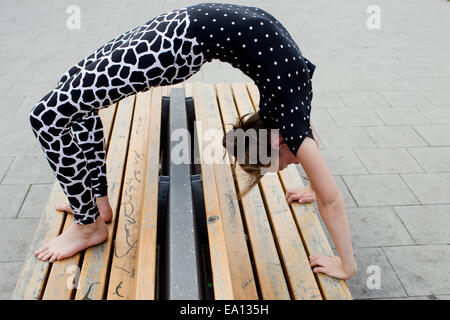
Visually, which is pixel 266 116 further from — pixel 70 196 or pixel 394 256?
pixel 394 256

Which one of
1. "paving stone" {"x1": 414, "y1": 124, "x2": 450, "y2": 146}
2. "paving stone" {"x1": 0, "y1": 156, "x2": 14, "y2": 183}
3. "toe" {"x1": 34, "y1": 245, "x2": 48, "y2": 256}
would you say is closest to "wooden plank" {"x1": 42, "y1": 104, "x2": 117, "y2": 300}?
"toe" {"x1": 34, "y1": 245, "x2": 48, "y2": 256}

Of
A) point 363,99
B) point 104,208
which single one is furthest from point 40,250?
point 363,99

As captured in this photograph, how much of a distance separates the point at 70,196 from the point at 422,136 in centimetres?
356

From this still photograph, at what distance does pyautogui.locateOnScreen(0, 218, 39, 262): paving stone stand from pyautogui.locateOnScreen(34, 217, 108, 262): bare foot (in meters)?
0.79

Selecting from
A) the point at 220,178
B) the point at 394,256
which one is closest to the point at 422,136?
the point at 394,256

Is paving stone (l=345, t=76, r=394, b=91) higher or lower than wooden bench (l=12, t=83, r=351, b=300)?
lower

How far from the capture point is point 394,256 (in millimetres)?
2906

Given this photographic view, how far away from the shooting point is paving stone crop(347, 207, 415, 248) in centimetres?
302

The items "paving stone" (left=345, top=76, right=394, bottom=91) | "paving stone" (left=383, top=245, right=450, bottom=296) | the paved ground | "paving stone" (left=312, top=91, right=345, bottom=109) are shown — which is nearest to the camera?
"paving stone" (left=383, top=245, right=450, bottom=296)

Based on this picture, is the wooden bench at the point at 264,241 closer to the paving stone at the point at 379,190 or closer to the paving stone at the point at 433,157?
the paving stone at the point at 379,190

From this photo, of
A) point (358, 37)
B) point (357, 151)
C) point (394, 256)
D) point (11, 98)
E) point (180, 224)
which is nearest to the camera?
point (180, 224)

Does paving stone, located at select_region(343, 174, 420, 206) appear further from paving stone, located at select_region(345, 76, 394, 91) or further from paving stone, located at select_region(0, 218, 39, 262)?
paving stone, located at select_region(0, 218, 39, 262)

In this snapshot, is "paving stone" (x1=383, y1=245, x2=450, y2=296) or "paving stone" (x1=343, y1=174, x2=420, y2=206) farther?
"paving stone" (x1=343, y1=174, x2=420, y2=206)

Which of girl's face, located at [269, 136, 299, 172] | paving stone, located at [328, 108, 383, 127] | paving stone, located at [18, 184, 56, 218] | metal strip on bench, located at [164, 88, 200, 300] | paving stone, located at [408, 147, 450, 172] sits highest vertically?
girl's face, located at [269, 136, 299, 172]
